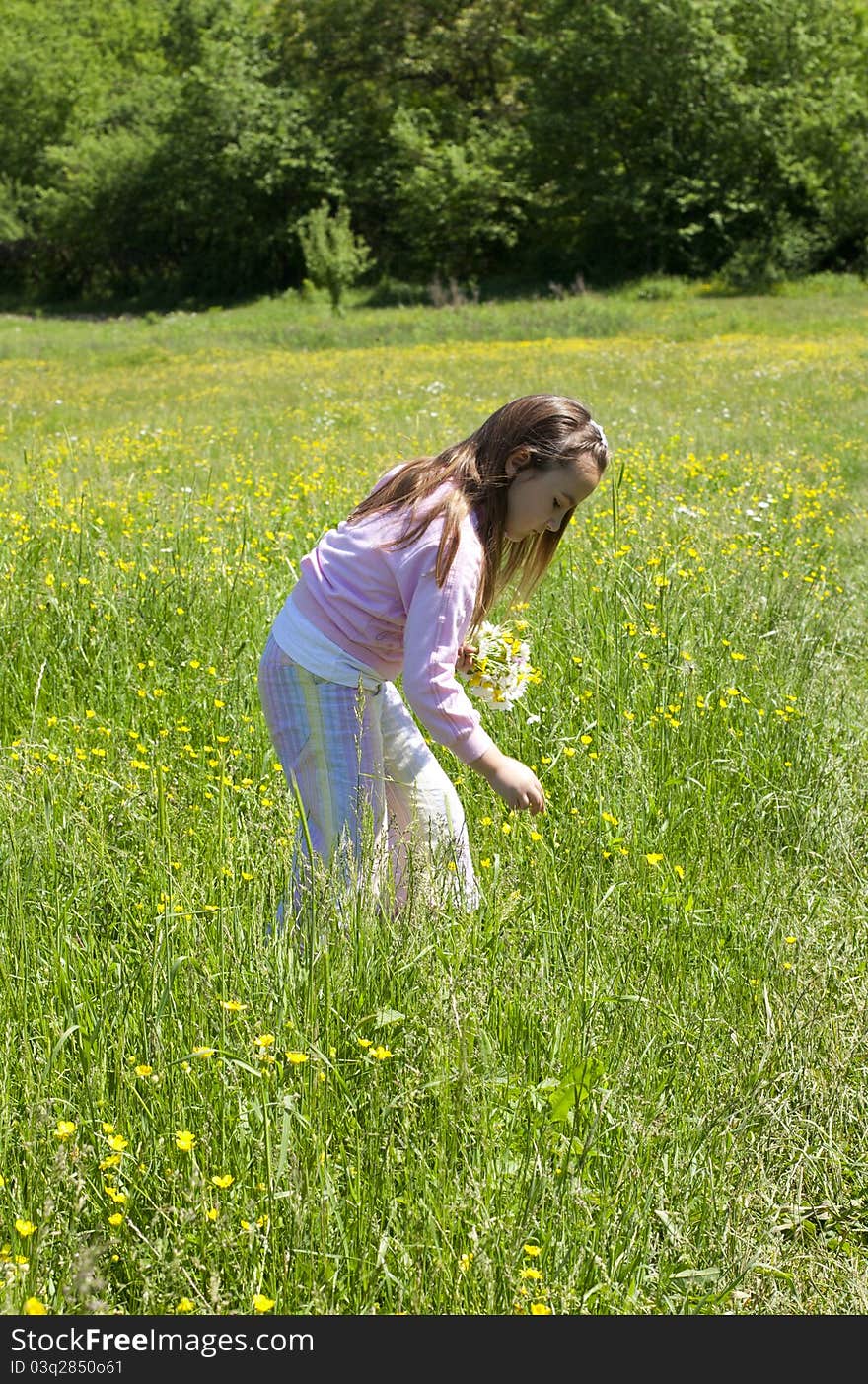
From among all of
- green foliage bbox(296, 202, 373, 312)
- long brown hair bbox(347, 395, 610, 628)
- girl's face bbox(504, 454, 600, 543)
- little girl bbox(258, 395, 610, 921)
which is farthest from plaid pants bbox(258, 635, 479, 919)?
green foliage bbox(296, 202, 373, 312)

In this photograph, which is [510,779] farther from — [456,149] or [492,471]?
[456,149]

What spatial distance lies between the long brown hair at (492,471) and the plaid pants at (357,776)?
39 centimetres

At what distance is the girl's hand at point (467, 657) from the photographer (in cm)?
292

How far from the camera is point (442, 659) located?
2.53m

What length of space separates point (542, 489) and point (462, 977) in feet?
3.34

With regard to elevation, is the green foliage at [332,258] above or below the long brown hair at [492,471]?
above


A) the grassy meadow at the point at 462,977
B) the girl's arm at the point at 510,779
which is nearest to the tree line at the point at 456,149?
the grassy meadow at the point at 462,977

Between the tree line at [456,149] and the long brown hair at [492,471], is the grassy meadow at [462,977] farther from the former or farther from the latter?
the tree line at [456,149]

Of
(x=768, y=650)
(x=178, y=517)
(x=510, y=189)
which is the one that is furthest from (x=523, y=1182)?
(x=510, y=189)

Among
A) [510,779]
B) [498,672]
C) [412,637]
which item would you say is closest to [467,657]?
[498,672]

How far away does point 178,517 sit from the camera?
5.93 meters

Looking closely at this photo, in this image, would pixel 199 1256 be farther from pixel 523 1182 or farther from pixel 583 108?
pixel 583 108

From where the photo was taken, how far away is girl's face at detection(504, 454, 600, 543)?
2621 millimetres

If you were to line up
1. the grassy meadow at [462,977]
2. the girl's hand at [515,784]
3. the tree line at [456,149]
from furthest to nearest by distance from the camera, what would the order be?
the tree line at [456,149] < the girl's hand at [515,784] < the grassy meadow at [462,977]
